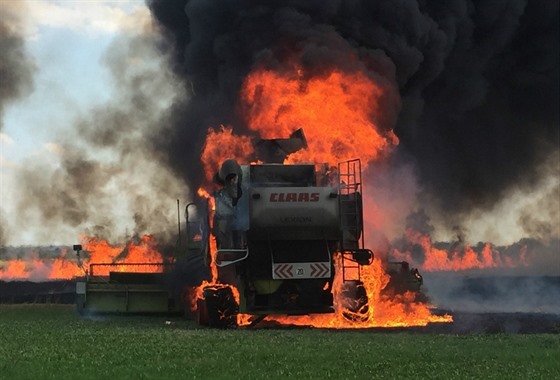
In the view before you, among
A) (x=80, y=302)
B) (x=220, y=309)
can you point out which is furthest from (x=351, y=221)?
(x=80, y=302)

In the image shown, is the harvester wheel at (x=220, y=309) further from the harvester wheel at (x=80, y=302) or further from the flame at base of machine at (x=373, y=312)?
the harvester wheel at (x=80, y=302)

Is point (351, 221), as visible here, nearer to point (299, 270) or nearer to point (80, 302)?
point (299, 270)

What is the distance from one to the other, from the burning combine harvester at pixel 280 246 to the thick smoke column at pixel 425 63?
7.42 metres

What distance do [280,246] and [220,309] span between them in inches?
85.4

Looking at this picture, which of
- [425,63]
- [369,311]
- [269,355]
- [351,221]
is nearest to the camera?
[269,355]

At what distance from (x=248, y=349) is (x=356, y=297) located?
8.13 m

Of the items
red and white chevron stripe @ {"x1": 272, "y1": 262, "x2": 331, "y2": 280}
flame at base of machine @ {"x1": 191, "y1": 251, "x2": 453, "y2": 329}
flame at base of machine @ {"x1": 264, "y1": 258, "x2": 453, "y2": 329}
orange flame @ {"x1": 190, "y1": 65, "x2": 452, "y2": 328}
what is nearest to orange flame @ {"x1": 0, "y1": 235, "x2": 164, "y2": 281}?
orange flame @ {"x1": 190, "y1": 65, "x2": 452, "y2": 328}

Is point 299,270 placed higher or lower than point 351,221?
lower

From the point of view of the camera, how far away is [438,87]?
32.9 meters

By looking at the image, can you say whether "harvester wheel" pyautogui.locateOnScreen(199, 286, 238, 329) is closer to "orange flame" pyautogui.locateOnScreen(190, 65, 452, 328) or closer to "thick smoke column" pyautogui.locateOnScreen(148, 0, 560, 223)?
"orange flame" pyautogui.locateOnScreen(190, 65, 452, 328)

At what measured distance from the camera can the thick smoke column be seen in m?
29.2

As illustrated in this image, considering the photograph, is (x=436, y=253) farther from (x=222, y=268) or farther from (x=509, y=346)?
(x=509, y=346)

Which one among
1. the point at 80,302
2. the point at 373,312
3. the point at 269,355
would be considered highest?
the point at 80,302

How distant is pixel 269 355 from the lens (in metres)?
13.2
